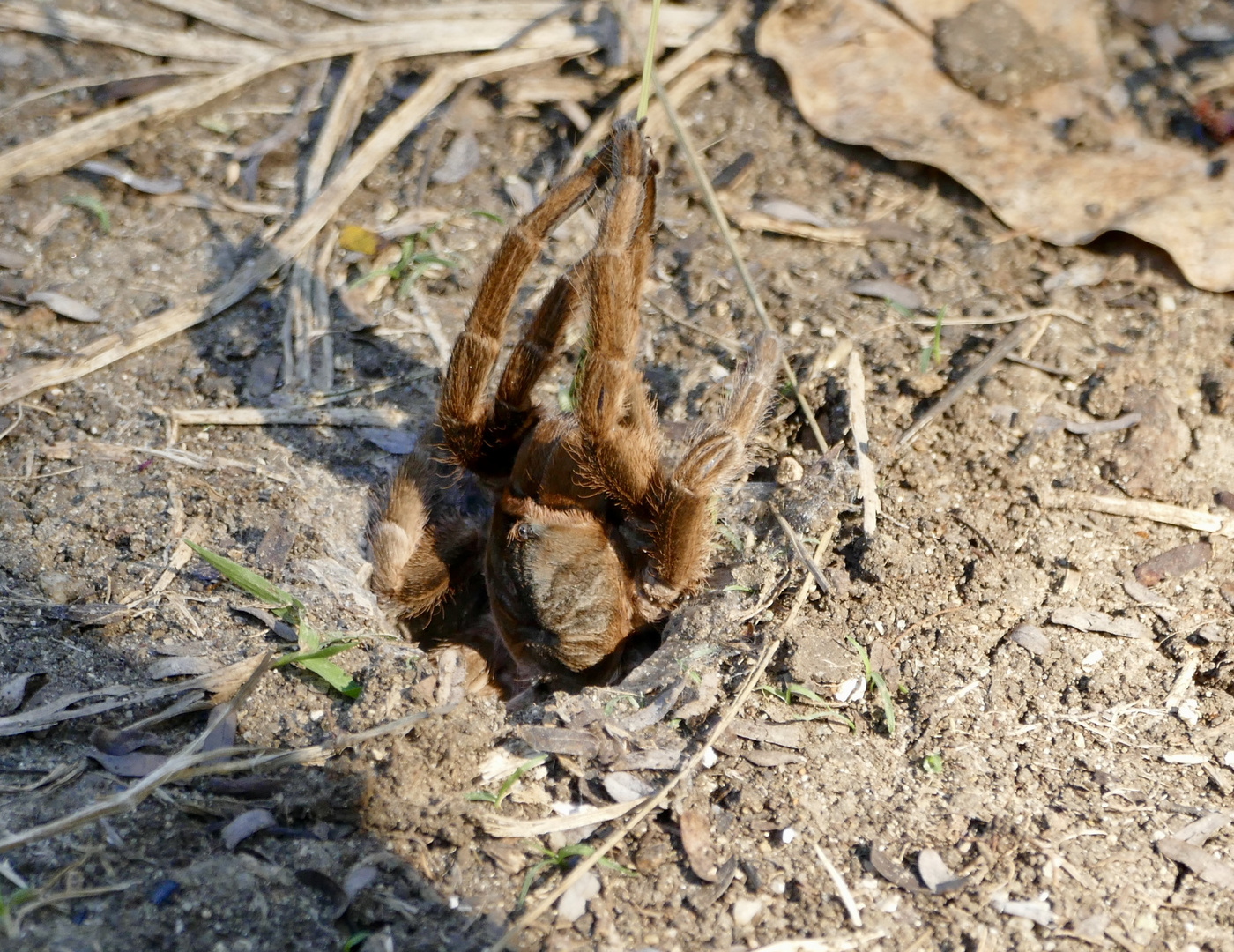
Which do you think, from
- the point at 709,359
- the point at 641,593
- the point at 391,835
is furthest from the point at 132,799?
the point at 709,359

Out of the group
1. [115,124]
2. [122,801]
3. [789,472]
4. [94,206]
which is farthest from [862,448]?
[115,124]

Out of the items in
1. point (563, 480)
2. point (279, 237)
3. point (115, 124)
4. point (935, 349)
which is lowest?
point (563, 480)

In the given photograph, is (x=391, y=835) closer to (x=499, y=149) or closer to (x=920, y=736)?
(x=920, y=736)

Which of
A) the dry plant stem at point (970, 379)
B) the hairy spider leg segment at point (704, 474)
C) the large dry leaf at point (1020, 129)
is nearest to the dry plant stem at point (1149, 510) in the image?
the dry plant stem at point (970, 379)

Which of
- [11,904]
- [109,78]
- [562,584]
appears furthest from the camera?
[109,78]

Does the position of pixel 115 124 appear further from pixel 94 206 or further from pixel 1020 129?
pixel 1020 129

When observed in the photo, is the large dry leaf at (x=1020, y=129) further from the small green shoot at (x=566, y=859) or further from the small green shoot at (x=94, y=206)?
the small green shoot at (x=566, y=859)
